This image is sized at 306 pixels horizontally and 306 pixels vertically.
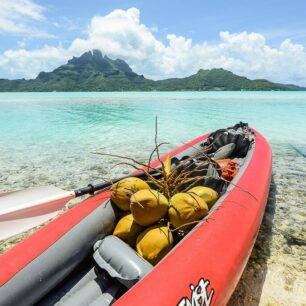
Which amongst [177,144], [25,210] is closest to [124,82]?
[177,144]

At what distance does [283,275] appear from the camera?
9.40 ft

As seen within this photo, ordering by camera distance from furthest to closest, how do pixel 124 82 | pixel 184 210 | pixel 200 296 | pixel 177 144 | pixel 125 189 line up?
1. pixel 124 82
2. pixel 177 144
3. pixel 125 189
4. pixel 184 210
5. pixel 200 296

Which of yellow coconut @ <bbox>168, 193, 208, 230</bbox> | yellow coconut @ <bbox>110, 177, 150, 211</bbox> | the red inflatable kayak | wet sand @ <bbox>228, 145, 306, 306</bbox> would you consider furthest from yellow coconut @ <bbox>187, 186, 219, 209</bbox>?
wet sand @ <bbox>228, 145, 306, 306</bbox>

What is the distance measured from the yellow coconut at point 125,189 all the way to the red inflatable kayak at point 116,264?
0.37 feet

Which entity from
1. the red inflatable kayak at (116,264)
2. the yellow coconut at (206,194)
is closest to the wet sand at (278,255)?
the red inflatable kayak at (116,264)

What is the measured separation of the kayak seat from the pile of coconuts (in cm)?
8

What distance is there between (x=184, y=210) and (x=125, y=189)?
0.51 meters

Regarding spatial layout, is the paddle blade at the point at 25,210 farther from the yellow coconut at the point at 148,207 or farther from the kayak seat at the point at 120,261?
the yellow coconut at the point at 148,207

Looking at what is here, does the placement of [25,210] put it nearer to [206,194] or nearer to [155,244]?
[155,244]

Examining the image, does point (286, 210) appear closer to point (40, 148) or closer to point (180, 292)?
point (180, 292)

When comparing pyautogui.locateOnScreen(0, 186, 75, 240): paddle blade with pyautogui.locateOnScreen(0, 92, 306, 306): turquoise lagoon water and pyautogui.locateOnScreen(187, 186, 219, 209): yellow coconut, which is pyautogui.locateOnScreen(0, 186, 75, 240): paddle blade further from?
pyautogui.locateOnScreen(187, 186, 219, 209): yellow coconut

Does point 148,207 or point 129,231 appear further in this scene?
point 129,231

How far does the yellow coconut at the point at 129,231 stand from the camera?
90.2 inches

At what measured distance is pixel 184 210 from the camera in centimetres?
213
